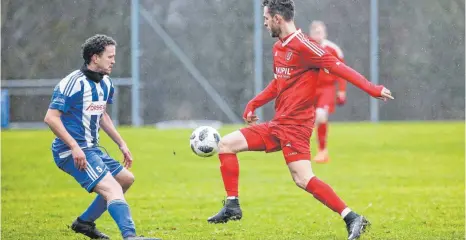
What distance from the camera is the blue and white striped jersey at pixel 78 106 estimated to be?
619cm

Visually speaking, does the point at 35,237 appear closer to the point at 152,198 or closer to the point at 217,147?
the point at 217,147

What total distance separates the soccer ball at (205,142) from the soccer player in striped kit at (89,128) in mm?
907

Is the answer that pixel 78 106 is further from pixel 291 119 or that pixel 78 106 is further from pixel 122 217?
pixel 291 119

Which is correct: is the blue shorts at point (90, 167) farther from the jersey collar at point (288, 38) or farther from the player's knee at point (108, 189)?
the jersey collar at point (288, 38)

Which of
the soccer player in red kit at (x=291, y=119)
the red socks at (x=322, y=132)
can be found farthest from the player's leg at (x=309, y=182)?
the red socks at (x=322, y=132)

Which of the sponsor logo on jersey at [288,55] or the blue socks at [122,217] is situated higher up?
the sponsor logo on jersey at [288,55]

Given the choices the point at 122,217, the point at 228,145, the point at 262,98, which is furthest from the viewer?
the point at 262,98

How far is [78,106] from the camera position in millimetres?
6270

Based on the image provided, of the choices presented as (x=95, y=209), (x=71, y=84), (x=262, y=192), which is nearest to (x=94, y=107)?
(x=71, y=84)

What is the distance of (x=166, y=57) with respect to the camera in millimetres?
22547

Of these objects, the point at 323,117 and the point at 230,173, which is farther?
the point at 323,117

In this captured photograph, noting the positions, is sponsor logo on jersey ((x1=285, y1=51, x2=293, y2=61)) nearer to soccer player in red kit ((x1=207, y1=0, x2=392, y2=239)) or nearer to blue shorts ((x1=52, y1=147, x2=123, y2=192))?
soccer player in red kit ((x1=207, y1=0, x2=392, y2=239))

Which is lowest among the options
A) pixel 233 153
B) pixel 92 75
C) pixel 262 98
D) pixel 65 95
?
pixel 233 153

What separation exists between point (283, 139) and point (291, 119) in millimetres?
164
